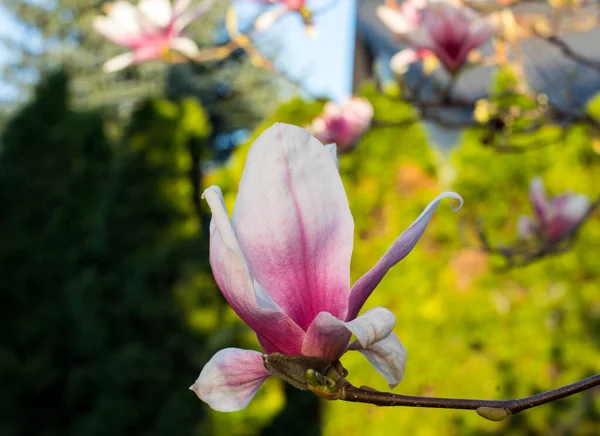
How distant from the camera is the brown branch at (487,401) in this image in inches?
22.5

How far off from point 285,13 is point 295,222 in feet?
4.22

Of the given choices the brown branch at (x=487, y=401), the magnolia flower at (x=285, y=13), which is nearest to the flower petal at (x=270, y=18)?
the magnolia flower at (x=285, y=13)

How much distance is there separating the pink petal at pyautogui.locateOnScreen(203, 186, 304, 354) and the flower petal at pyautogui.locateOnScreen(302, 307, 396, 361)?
2 cm

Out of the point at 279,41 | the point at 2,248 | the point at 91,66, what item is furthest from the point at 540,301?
the point at 279,41

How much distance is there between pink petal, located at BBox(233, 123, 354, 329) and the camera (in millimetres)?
619

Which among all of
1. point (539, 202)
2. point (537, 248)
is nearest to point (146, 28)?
point (539, 202)

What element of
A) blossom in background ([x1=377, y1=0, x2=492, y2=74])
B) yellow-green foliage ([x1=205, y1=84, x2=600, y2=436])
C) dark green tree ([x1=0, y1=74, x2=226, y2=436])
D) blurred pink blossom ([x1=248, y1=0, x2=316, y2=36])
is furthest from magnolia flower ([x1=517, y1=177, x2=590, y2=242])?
dark green tree ([x1=0, y1=74, x2=226, y2=436])

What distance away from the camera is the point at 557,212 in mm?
1964

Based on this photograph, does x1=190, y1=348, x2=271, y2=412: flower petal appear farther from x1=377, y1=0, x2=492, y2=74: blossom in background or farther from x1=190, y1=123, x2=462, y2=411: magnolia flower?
x1=377, y1=0, x2=492, y2=74: blossom in background

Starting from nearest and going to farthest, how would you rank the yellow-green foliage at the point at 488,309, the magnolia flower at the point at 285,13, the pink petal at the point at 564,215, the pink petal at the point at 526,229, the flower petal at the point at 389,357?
the flower petal at the point at 389,357
the magnolia flower at the point at 285,13
the pink petal at the point at 564,215
the pink petal at the point at 526,229
the yellow-green foliage at the point at 488,309

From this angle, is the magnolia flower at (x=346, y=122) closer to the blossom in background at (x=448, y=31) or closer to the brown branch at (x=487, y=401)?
the blossom in background at (x=448, y=31)

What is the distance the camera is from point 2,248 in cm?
480

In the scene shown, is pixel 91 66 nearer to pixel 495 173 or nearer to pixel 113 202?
pixel 113 202

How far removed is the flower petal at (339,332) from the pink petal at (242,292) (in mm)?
17
